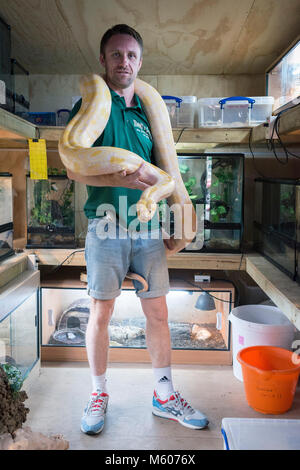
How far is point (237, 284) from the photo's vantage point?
2879 mm

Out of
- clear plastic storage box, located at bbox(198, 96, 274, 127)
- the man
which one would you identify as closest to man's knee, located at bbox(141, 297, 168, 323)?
the man

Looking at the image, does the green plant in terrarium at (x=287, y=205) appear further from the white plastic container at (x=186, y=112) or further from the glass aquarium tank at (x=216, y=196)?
the white plastic container at (x=186, y=112)

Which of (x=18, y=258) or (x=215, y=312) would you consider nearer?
(x=18, y=258)

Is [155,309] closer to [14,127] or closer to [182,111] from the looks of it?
[14,127]

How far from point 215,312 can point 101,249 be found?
1.22 metres

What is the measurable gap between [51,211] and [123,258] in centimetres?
107

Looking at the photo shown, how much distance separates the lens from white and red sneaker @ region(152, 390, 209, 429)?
1.75 metres

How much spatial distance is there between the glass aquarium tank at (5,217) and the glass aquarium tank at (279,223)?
1.37 m

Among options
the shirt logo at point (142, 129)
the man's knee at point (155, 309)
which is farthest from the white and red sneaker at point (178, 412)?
the shirt logo at point (142, 129)

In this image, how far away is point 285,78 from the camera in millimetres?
2469

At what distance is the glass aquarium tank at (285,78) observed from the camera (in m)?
2.30

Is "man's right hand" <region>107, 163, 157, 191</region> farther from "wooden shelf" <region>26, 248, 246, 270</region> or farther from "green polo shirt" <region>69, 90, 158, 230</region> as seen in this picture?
"wooden shelf" <region>26, 248, 246, 270</region>

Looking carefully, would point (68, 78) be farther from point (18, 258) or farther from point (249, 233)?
point (249, 233)
